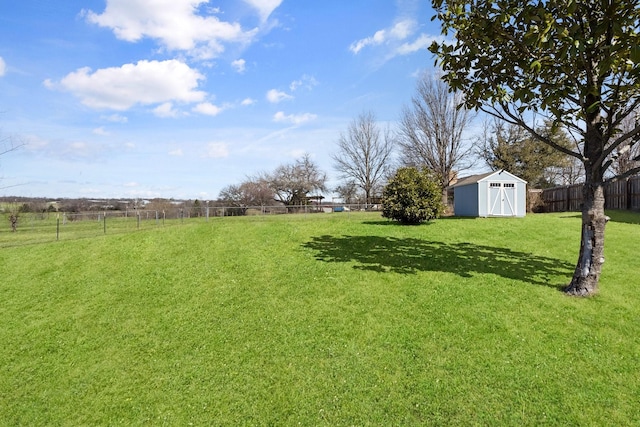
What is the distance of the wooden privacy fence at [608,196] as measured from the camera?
20.3 m

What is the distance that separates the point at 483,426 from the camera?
358cm

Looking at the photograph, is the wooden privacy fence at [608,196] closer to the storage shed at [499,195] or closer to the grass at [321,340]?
the storage shed at [499,195]

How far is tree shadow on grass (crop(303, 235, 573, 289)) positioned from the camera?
7746 millimetres

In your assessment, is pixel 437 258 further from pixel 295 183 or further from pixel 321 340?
pixel 295 183

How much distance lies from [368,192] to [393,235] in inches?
1217

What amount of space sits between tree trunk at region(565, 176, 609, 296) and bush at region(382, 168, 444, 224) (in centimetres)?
735

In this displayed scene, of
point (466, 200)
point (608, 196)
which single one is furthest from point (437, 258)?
point (608, 196)

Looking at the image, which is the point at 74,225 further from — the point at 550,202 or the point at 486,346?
the point at 550,202

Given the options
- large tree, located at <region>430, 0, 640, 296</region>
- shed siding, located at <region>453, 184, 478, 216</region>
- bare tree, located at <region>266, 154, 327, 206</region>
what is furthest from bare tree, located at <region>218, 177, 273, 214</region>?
large tree, located at <region>430, 0, 640, 296</region>

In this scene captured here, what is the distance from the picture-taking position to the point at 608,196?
2202 centimetres

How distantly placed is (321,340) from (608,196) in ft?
82.0

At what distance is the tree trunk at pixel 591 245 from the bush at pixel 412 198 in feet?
24.1

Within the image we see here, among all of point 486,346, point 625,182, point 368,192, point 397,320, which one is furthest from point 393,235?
point 368,192

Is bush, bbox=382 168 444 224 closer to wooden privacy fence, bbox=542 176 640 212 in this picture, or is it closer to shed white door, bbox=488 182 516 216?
shed white door, bbox=488 182 516 216
